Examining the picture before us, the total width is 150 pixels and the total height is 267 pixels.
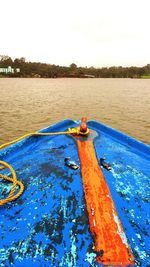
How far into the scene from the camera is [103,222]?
189cm

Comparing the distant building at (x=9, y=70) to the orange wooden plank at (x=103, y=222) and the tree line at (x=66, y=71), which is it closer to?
the tree line at (x=66, y=71)

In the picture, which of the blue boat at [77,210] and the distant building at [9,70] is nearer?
the blue boat at [77,210]

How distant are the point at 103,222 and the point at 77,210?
337 mm

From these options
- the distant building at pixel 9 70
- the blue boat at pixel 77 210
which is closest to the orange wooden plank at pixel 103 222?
the blue boat at pixel 77 210

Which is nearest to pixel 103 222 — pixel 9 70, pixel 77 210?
pixel 77 210

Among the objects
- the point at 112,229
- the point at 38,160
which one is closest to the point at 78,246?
the point at 112,229

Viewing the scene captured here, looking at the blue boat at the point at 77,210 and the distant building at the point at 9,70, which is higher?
the distant building at the point at 9,70

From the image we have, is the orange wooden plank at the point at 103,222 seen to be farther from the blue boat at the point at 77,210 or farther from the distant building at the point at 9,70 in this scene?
the distant building at the point at 9,70

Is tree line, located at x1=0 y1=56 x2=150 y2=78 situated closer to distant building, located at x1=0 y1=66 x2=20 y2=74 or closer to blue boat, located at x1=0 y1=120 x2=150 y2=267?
distant building, located at x1=0 y1=66 x2=20 y2=74

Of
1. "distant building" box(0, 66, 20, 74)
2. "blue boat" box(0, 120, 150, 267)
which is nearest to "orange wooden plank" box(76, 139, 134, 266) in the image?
"blue boat" box(0, 120, 150, 267)

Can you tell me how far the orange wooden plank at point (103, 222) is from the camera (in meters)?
1.59

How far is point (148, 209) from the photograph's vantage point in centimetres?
223

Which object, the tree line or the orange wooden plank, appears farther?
the tree line

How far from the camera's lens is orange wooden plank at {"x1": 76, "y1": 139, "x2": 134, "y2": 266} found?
159cm
